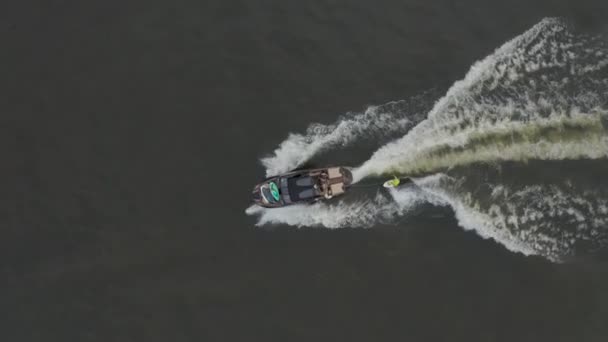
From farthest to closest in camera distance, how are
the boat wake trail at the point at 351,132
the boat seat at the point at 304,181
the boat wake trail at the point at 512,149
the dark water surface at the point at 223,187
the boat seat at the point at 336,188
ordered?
the boat seat at the point at 304,181 → the boat seat at the point at 336,188 → the boat wake trail at the point at 351,132 → the boat wake trail at the point at 512,149 → the dark water surface at the point at 223,187

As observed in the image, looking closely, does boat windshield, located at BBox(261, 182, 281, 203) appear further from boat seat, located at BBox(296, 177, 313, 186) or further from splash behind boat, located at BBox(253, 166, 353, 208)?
boat seat, located at BBox(296, 177, 313, 186)

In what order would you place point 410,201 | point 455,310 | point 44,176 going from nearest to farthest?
point 455,310 → point 410,201 → point 44,176

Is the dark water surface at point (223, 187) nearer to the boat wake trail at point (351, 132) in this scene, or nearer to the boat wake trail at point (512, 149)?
the boat wake trail at point (351, 132)

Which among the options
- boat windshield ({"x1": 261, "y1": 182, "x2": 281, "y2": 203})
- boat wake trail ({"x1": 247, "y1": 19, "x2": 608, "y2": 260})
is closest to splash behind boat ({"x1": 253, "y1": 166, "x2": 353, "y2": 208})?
boat windshield ({"x1": 261, "y1": 182, "x2": 281, "y2": 203})

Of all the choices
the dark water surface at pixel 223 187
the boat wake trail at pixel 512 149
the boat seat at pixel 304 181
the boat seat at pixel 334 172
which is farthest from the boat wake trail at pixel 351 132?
→ the boat seat at pixel 334 172

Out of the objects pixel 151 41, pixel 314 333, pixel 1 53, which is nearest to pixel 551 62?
pixel 314 333

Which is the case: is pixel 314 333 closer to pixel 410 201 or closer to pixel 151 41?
pixel 410 201
